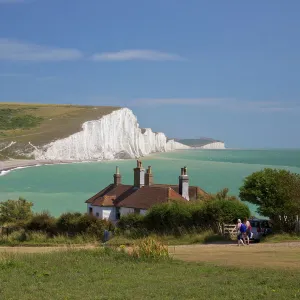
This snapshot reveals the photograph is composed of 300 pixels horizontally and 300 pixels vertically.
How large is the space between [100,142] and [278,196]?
14479cm

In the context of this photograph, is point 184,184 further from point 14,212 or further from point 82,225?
Result: point 14,212

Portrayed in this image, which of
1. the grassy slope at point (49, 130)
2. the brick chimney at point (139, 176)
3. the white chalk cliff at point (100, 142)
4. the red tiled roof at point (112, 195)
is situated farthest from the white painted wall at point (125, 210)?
the white chalk cliff at point (100, 142)

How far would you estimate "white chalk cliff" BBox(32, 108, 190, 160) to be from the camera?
6206 inches

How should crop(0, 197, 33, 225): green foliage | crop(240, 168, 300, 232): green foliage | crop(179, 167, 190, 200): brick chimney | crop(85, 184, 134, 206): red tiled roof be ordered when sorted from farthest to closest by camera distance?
crop(0, 197, 33, 225): green foliage, crop(85, 184, 134, 206): red tiled roof, crop(179, 167, 190, 200): brick chimney, crop(240, 168, 300, 232): green foliage

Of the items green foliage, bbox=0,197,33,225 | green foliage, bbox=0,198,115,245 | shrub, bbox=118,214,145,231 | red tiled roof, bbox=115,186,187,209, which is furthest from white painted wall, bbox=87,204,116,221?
shrub, bbox=118,214,145,231

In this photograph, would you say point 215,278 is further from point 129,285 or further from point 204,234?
point 204,234

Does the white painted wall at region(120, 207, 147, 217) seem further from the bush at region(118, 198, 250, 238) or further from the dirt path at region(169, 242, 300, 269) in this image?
the dirt path at region(169, 242, 300, 269)

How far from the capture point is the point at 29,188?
85375 mm

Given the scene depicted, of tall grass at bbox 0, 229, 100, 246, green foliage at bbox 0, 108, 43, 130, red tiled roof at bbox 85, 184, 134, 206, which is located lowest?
tall grass at bbox 0, 229, 100, 246

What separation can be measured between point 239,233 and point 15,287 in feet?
37.6

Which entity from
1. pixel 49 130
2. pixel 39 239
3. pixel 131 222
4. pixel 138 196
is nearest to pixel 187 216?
pixel 131 222

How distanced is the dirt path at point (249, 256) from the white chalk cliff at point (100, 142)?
449 feet

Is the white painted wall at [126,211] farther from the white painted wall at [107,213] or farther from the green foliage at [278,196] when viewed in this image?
the green foliage at [278,196]

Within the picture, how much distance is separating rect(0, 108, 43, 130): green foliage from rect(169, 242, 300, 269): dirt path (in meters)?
160
